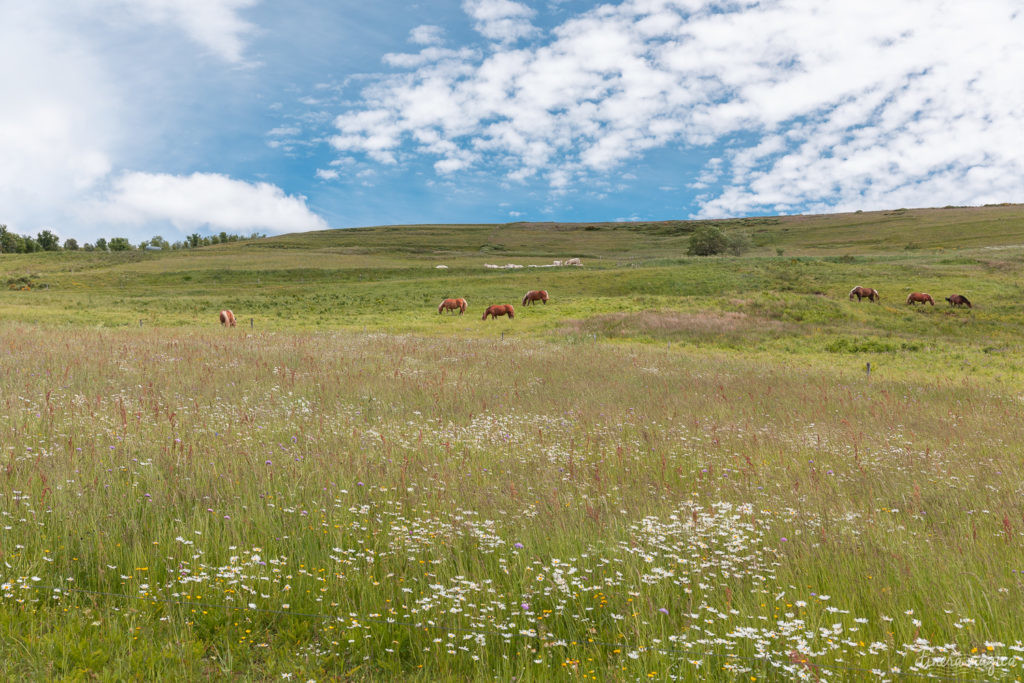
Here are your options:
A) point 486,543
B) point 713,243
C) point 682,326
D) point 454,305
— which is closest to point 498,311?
point 454,305

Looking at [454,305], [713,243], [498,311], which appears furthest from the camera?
[713,243]

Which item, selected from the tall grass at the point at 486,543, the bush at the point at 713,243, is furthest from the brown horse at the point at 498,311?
the bush at the point at 713,243

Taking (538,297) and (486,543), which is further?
(538,297)

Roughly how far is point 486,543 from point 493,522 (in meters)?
0.24

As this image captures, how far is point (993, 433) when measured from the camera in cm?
1006

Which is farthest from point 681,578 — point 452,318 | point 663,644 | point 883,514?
point 452,318

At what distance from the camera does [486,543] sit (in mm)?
4871

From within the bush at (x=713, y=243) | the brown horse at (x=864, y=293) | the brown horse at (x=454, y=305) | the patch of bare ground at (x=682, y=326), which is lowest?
the patch of bare ground at (x=682, y=326)

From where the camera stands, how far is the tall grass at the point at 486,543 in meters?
3.63

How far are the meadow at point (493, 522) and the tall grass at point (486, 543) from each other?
3cm

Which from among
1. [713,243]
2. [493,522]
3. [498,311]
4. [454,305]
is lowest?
[493,522]

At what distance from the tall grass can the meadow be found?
3 centimetres

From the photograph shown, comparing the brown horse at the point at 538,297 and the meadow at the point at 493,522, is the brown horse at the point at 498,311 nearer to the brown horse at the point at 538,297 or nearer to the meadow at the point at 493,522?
the brown horse at the point at 538,297

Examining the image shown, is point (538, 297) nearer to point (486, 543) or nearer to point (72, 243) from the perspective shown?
point (486, 543)
